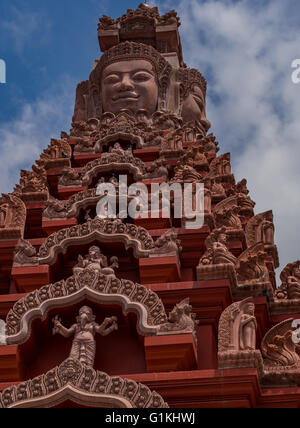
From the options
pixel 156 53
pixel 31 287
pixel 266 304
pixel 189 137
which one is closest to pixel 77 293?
pixel 31 287

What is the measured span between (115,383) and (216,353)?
7.96 ft

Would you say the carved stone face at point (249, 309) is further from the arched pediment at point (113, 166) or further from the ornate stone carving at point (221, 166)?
the ornate stone carving at point (221, 166)

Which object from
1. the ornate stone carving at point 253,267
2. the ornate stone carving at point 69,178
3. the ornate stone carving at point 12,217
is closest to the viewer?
the ornate stone carving at point 253,267

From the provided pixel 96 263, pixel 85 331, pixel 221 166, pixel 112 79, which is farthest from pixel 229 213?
pixel 112 79

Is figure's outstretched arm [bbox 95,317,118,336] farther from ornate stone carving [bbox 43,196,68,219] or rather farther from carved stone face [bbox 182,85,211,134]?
carved stone face [bbox 182,85,211,134]

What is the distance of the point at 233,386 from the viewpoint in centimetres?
1377

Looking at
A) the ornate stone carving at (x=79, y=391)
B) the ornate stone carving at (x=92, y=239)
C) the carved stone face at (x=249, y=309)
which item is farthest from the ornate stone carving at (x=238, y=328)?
the ornate stone carving at (x=92, y=239)

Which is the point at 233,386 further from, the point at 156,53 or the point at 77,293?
the point at 156,53

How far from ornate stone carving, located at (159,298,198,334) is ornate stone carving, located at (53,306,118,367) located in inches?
33.2

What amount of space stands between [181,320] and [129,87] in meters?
11.1

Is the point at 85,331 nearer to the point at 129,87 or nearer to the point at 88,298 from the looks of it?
the point at 88,298

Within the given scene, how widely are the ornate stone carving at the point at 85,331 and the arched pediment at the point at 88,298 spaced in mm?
262

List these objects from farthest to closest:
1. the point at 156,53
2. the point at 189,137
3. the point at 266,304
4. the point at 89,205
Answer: the point at 156,53, the point at 189,137, the point at 89,205, the point at 266,304

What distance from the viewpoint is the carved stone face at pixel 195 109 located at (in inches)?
1045
